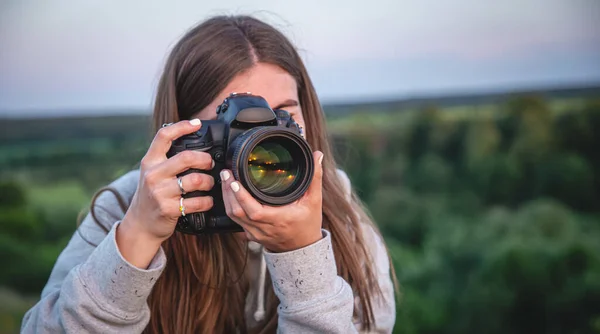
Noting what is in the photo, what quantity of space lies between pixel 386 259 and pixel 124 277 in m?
0.41

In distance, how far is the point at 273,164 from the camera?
2.09 ft

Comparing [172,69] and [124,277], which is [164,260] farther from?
[172,69]

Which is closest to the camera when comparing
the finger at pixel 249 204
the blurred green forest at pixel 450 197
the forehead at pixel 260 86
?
the finger at pixel 249 204

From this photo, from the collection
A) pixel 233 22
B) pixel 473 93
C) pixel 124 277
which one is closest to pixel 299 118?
pixel 233 22

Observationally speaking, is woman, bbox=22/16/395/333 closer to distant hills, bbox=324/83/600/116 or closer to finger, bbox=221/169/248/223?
finger, bbox=221/169/248/223

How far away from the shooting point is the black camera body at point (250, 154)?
0.59m

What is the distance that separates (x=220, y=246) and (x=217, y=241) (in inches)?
0.4

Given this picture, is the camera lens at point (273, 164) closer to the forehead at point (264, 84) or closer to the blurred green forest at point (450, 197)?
the forehead at point (264, 84)

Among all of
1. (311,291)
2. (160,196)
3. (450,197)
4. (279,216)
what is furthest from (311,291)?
(450,197)

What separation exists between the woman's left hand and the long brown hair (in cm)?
17

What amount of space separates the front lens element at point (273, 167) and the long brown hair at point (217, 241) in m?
0.16

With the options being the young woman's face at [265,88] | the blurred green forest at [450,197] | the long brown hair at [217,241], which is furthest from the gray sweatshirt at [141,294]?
the blurred green forest at [450,197]

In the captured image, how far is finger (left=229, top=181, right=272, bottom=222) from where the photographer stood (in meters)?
0.57

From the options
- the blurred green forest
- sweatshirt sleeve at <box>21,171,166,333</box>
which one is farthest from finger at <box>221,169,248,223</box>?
the blurred green forest
